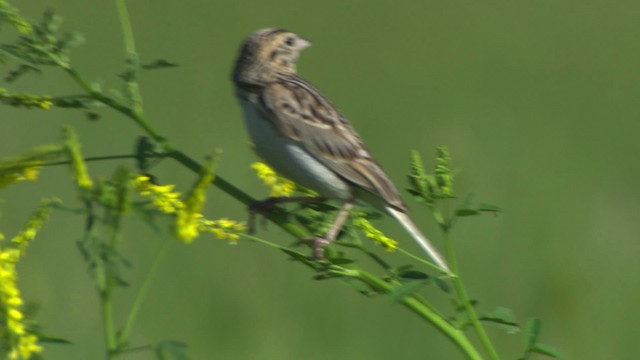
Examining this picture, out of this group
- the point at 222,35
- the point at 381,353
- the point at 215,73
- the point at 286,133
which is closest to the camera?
the point at 286,133

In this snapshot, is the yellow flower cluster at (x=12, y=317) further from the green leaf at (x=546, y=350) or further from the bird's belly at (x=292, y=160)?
the bird's belly at (x=292, y=160)

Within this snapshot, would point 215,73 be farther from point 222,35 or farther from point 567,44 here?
point 567,44

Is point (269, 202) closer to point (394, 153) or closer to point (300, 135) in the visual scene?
point (300, 135)

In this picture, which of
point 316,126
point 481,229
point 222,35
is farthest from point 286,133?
point 222,35

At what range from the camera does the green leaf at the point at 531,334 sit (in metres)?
3.63

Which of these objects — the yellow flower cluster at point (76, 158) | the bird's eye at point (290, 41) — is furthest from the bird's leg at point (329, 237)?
the bird's eye at point (290, 41)

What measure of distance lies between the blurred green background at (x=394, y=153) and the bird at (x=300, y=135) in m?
0.64

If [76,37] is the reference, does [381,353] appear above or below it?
below

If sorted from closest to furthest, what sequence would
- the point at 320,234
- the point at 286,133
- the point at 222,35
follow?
the point at 320,234 → the point at 286,133 → the point at 222,35

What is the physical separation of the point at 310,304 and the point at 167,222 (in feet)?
13.4

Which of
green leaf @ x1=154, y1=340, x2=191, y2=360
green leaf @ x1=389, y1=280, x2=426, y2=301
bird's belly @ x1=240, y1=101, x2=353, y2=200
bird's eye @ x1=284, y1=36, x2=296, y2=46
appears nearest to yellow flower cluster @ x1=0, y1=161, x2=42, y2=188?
green leaf @ x1=154, y1=340, x2=191, y2=360

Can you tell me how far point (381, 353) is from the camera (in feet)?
20.9

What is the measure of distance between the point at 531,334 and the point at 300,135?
99cm

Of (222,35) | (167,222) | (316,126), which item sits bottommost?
(222,35)
